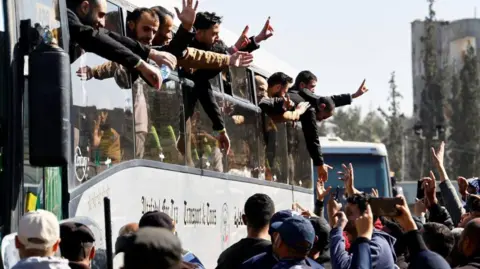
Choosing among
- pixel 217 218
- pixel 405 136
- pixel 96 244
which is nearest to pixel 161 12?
pixel 217 218

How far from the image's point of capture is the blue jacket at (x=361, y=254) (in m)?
7.70

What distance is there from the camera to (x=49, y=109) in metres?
6.68

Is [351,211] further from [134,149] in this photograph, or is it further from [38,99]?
[38,99]

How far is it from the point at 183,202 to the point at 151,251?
5.46m

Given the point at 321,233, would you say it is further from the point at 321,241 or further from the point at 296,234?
the point at 296,234

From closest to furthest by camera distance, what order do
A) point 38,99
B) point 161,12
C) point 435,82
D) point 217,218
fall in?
point 38,99 → point 161,12 → point 217,218 → point 435,82

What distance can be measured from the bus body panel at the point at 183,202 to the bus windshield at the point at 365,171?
1105 centimetres

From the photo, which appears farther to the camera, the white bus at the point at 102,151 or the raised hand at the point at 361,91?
the raised hand at the point at 361,91

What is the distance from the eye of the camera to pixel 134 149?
8.82 m

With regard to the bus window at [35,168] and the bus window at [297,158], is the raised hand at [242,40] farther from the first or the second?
the bus window at [35,168]

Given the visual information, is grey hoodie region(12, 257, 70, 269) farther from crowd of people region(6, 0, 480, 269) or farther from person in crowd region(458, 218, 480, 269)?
person in crowd region(458, 218, 480, 269)

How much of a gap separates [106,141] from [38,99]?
155 centimetres

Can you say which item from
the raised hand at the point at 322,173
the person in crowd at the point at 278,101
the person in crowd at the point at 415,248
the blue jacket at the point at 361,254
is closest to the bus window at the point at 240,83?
the person in crowd at the point at 278,101

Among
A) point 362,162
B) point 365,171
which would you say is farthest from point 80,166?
point 362,162
